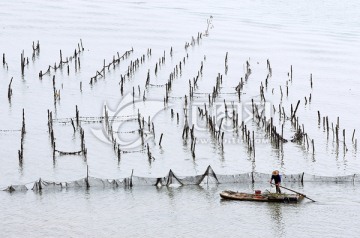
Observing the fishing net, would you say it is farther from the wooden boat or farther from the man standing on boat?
the man standing on boat

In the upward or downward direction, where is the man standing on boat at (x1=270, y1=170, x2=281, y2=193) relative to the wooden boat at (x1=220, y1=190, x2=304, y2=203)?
upward

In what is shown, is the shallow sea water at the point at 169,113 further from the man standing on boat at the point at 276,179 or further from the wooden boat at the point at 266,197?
the man standing on boat at the point at 276,179

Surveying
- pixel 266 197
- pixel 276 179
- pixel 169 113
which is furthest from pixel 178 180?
pixel 169 113

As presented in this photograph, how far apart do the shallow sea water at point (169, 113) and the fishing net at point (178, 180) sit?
430 mm

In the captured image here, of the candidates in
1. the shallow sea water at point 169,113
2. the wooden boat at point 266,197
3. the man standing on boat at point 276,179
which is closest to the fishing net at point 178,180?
the shallow sea water at point 169,113

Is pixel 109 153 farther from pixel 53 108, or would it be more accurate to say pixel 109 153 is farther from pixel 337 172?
pixel 337 172

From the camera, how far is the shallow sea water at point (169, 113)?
32.7m

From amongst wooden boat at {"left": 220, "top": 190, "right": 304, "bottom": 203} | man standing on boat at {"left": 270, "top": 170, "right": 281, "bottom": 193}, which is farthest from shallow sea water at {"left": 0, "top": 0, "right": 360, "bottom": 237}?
man standing on boat at {"left": 270, "top": 170, "right": 281, "bottom": 193}

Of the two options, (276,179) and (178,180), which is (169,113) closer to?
(178,180)

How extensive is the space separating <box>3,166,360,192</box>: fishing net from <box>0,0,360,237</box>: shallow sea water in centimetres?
43

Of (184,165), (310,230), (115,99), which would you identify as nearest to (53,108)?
(115,99)

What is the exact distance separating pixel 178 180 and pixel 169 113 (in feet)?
46.5

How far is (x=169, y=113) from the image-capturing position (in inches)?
1970

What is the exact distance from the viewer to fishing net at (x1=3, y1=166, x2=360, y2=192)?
35.8 m
